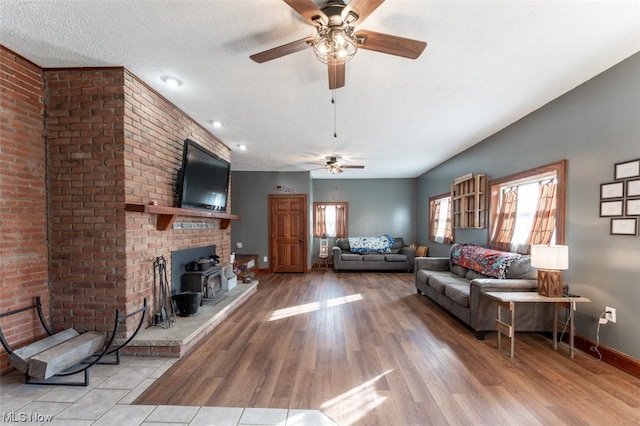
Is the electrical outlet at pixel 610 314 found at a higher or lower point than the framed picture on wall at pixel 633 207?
lower

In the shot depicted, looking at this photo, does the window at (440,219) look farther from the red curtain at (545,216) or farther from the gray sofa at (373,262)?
the red curtain at (545,216)

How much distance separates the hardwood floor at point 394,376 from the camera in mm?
1932

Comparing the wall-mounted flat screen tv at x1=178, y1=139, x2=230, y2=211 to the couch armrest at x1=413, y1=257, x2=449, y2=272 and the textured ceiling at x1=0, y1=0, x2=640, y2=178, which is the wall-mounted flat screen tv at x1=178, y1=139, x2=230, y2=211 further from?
the couch armrest at x1=413, y1=257, x2=449, y2=272

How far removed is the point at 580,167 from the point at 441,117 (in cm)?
154

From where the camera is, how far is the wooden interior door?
730 centimetres

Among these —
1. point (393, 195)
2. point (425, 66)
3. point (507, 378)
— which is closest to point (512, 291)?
point (507, 378)

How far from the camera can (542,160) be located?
3.37 metres

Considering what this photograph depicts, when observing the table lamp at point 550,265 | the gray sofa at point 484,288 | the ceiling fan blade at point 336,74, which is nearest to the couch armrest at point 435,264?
the gray sofa at point 484,288

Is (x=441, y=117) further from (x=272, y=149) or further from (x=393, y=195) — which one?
(x=393, y=195)

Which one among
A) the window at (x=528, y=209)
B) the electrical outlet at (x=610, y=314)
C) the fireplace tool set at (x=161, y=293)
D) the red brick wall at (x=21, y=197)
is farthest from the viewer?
the window at (x=528, y=209)

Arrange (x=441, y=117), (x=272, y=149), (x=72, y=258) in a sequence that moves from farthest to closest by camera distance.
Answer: (x=272, y=149), (x=441, y=117), (x=72, y=258)

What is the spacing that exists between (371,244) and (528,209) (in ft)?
14.0

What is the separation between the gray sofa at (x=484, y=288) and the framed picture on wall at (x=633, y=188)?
1.21 meters

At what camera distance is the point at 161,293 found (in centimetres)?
304
